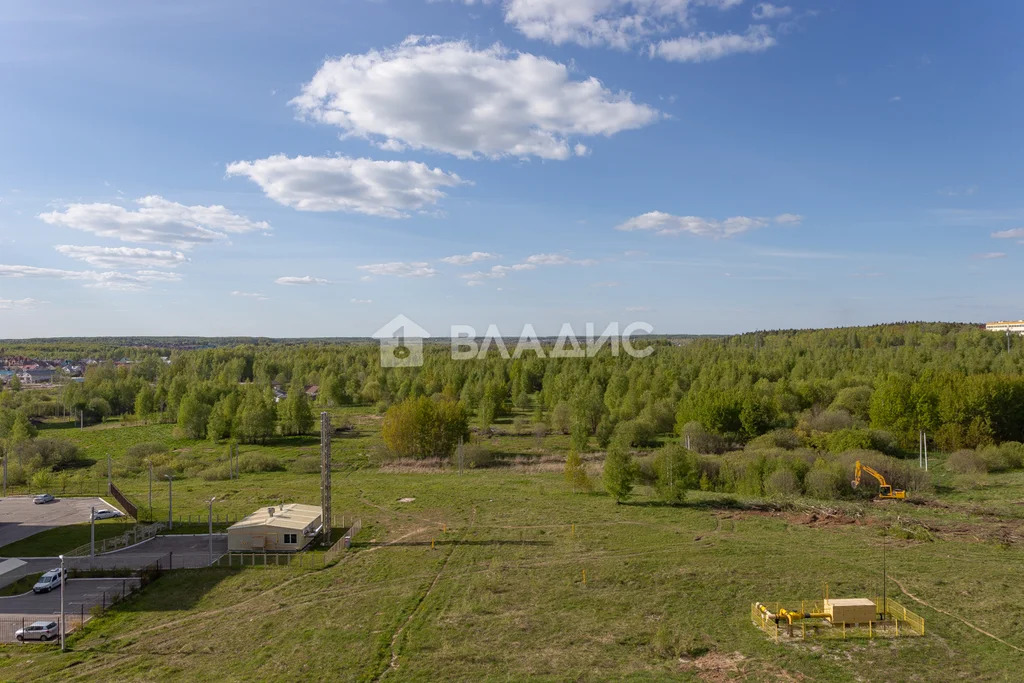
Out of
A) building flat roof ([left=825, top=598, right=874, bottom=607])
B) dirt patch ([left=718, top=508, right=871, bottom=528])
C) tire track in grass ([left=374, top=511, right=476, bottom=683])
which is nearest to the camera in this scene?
tire track in grass ([left=374, top=511, right=476, bottom=683])

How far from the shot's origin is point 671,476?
4494 cm

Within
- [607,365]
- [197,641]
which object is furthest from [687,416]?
[197,641]

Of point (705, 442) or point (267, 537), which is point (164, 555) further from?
point (705, 442)

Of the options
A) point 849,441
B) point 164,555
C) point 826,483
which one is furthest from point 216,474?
point 849,441

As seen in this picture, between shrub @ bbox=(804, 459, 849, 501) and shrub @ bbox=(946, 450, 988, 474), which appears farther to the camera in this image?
shrub @ bbox=(946, 450, 988, 474)

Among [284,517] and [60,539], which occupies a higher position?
[284,517]

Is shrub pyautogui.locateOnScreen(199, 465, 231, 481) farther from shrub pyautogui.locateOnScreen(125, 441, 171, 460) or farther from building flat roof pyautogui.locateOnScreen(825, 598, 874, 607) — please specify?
building flat roof pyautogui.locateOnScreen(825, 598, 874, 607)

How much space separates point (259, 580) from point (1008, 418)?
76890mm

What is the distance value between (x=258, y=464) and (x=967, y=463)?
2675 inches

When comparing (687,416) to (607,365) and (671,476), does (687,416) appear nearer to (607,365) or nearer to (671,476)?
(671,476)

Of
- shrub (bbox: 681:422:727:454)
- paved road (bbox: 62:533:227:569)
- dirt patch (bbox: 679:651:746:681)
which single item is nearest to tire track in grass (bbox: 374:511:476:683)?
dirt patch (bbox: 679:651:746:681)

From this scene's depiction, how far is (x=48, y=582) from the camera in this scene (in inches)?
1120

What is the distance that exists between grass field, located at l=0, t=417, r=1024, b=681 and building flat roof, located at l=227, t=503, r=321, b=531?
11.8ft

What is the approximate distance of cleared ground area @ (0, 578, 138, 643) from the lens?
2455 centimetres
